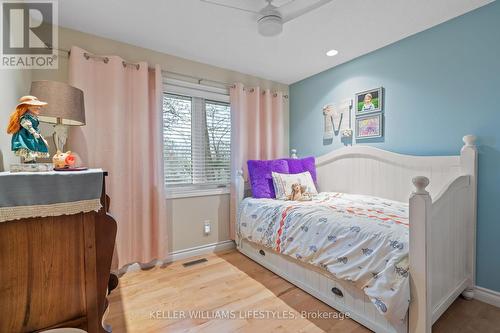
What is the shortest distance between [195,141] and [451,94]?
99.5 inches

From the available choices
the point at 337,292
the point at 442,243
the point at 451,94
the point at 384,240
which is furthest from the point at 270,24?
the point at 337,292

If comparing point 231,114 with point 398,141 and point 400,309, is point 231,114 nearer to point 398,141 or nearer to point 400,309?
point 398,141

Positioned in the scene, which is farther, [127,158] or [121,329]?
[127,158]

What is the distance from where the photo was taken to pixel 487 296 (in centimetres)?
174

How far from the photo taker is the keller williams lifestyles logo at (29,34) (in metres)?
1.42

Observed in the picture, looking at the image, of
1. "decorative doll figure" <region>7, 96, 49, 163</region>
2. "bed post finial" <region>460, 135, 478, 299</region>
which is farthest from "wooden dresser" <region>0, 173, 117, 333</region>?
→ "bed post finial" <region>460, 135, 478, 299</region>

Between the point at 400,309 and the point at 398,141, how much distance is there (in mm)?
1630

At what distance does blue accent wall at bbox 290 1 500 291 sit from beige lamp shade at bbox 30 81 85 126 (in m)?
2.68

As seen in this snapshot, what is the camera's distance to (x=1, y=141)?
121 centimetres

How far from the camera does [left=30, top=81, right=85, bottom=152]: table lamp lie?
138cm

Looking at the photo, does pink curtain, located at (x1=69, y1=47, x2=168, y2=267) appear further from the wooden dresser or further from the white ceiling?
the wooden dresser

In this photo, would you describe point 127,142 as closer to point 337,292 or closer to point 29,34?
point 29,34

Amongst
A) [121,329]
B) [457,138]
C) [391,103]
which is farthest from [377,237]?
[121,329]

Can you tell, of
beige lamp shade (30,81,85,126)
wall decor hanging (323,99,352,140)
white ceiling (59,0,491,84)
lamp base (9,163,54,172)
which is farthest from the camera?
wall decor hanging (323,99,352,140)
